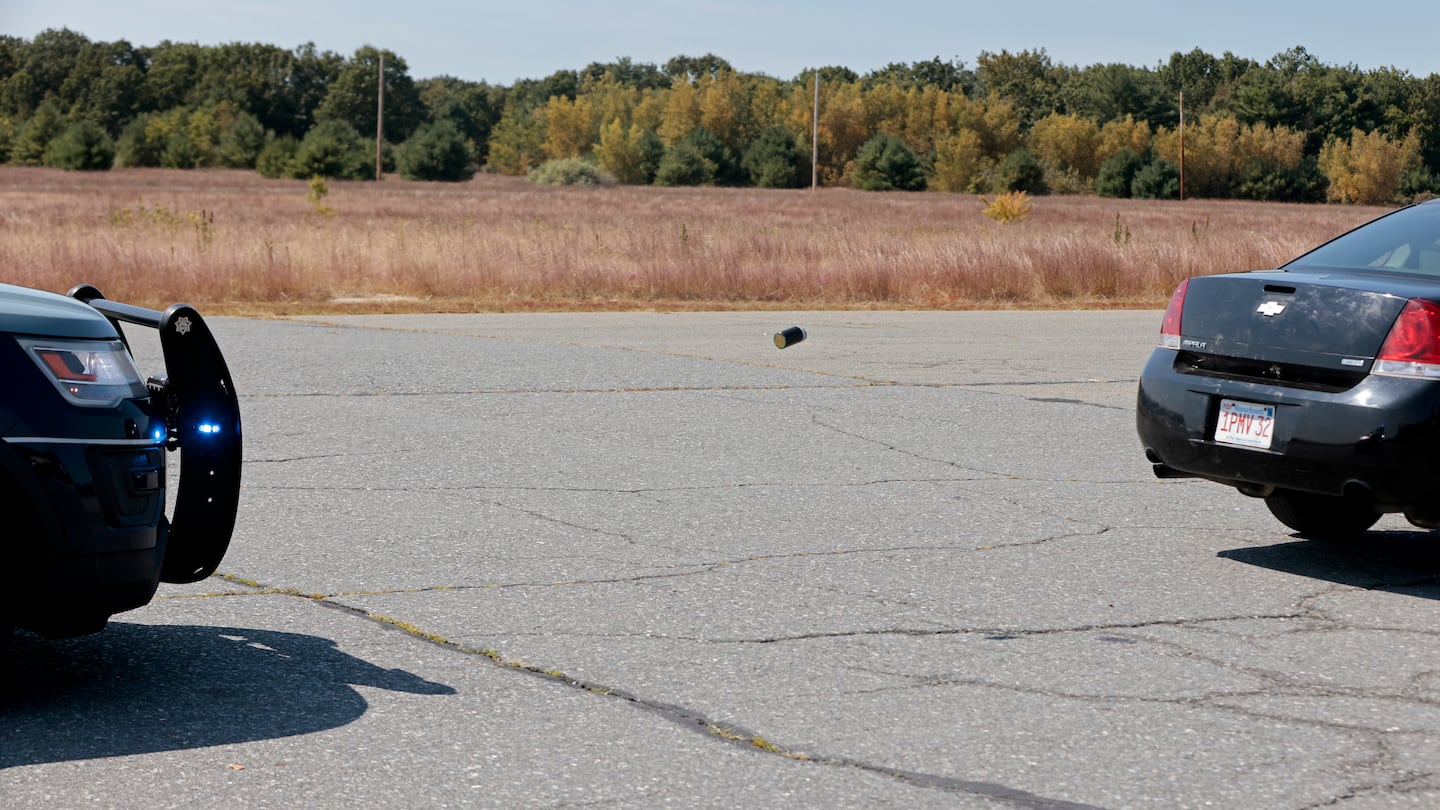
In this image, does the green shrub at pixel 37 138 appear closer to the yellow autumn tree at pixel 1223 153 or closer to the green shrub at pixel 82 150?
the green shrub at pixel 82 150

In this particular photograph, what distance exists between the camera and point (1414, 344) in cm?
616

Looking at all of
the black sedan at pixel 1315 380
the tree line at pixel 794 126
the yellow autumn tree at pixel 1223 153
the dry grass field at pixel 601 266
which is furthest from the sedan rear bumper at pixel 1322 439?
the yellow autumn tree at pixel 1223 153

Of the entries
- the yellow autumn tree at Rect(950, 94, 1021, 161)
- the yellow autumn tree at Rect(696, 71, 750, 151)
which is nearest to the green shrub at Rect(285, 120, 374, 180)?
the yellow autumn tree at Rect(696, 71, 750, 151)

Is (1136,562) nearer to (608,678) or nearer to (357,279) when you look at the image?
(608,678)

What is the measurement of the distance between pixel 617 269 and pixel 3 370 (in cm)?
1998

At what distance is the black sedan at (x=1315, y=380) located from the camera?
20.0 ft

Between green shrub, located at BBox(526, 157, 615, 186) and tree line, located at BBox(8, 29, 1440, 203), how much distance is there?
0.39m

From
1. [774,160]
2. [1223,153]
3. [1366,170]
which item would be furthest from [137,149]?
[1366,170]

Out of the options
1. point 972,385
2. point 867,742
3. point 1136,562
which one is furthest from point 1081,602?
point 972,385

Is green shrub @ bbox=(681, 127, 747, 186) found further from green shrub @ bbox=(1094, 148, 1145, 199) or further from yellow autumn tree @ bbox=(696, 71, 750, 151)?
green shrub @ bbox=(1094, 148, 1145, 199)

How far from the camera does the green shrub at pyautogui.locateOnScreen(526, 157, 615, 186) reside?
105 m

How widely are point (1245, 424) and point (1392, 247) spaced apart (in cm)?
126

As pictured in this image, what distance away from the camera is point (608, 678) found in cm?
491

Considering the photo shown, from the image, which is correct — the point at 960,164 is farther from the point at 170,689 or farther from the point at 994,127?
the point at 170,689
